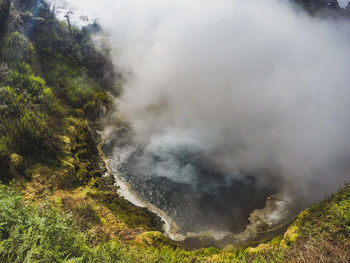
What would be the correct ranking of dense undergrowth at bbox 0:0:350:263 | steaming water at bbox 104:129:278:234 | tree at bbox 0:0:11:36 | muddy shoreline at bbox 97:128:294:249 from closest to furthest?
dense undergrowth at bbox 0:0:350:263 → muddy shoreline at bbox 97:128:294:249 → steaming water at bbox 104:129:278:234 → tree at bbox 0:0:11:36

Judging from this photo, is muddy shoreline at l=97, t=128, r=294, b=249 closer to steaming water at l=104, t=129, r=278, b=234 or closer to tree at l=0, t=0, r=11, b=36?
steaming water at l=104, t=129, r=278, b=234

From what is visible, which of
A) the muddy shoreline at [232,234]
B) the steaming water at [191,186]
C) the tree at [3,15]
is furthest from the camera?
the tree at [3,15]

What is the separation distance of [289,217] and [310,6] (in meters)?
163

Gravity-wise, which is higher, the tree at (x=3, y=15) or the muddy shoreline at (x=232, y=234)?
the tree at (x=3, y=15)

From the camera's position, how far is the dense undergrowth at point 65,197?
260 inches

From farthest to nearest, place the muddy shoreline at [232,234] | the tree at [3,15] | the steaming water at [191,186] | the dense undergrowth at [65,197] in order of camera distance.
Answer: the tree at [3,15] < the steaming water at [191,186] < the muddy shoreline at [232,234] < the dense undergrowth at [65,197]

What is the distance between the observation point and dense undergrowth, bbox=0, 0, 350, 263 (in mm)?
6602

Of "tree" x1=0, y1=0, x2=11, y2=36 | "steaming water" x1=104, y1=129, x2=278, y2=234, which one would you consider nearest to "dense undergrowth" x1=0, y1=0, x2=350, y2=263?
"tree" x1=0, y1=0, x2=11, y2=36

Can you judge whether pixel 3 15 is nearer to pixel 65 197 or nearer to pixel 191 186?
pixel 65 197

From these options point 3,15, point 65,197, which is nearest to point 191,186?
point 65,197

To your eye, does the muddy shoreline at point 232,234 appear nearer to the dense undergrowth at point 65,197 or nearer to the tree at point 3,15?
the dense undergrowth at point 65,197

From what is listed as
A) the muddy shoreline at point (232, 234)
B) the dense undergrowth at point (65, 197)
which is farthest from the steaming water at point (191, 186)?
the dense undergrowth at point (65, 197)

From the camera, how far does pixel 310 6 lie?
133 metres

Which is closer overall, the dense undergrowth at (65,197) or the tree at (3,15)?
the dense undergrowth at (65,197)
